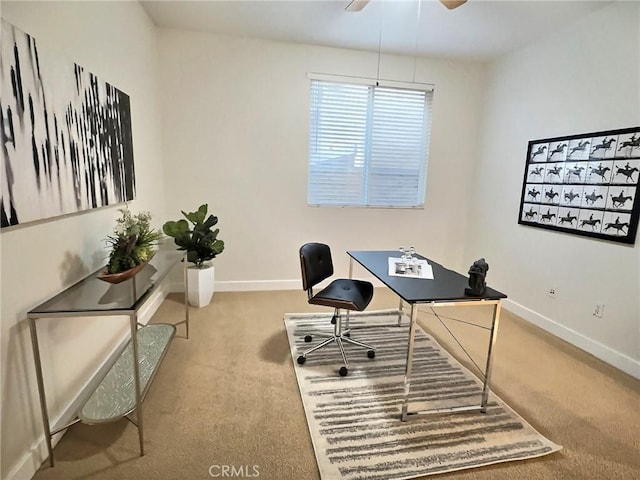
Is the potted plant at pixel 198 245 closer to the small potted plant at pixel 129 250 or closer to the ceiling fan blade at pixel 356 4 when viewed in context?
the small potted plant at pixel 129 250

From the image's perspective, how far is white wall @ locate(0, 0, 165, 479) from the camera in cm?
142

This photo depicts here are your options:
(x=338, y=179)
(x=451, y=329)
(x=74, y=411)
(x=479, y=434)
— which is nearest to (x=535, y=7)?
(x=338, y=179)

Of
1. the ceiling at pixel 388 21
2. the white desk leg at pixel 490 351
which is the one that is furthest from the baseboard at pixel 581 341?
the ceiling at pixel 388 21

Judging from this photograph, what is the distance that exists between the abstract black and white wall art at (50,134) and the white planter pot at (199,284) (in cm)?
118

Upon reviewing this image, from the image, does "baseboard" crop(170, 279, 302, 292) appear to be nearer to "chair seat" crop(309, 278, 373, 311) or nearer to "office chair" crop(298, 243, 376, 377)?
"office chair" crop(298, 243, 376, 377)

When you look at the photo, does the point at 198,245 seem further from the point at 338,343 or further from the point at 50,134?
the point at 50,134

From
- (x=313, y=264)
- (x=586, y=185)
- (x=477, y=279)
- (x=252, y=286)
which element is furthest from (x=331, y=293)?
(x=586, y=185)

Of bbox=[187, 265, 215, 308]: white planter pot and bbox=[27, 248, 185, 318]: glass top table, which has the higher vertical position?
bbox=[27, 248, 185, 318]: glass top table

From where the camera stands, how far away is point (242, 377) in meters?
2.33

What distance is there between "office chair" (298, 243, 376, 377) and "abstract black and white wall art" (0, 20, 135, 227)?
1409 millimetres

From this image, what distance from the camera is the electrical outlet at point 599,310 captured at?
2.81 m

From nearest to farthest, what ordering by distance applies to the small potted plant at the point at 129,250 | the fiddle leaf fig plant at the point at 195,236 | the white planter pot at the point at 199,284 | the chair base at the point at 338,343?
the small potted plant at the point at 129,250, the chair base at the point at 338,343, the fiddle leaf fig plant at the point at 195,236, the white planter pot at the point at 199,284

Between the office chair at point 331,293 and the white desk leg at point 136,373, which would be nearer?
the white desk leg at point 136,373

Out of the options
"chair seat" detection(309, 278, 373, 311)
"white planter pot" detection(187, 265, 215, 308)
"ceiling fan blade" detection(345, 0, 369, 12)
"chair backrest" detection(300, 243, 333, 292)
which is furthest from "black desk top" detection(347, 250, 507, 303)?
"ceiling fan blade" detection(345, 0, 369, 12)
